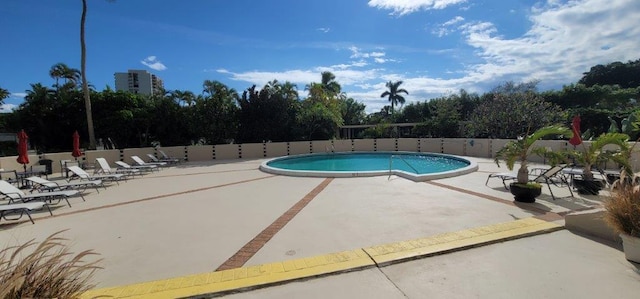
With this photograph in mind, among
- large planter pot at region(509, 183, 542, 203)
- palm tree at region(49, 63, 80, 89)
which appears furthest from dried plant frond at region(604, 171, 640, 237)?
palm tree at region(49, 63, 80, 89)

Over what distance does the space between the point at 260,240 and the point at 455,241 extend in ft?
9.42

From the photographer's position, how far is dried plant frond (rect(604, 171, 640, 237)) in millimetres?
3418

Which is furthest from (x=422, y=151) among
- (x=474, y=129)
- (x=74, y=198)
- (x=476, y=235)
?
(x=74, y=198)

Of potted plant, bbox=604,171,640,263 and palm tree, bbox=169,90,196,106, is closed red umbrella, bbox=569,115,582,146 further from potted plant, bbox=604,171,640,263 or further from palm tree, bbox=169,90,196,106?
palm tree, bbox=169,90,196,106

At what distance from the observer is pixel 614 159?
6.48m

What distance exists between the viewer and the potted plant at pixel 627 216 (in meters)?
3.42

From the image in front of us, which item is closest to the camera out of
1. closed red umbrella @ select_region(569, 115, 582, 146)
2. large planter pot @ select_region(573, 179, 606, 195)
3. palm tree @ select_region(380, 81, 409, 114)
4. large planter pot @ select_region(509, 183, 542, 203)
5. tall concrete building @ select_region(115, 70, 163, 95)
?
large planter pot @ select_region(509, 183, 542, 203)

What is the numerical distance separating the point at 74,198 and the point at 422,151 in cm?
1857

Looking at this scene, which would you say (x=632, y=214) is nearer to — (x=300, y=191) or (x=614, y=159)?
(x=614, y=159)

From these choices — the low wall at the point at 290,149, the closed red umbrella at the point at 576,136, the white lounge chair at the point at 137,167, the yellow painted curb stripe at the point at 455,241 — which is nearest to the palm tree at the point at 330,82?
the low wall at the point at 290,149

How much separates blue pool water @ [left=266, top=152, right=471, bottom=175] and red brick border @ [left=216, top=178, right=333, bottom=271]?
26.4 ft

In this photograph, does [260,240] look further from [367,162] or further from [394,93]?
[394,93]

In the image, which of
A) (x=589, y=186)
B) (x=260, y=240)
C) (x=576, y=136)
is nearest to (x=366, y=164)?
(x=576, y=136)

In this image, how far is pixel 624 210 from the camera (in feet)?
11.5
